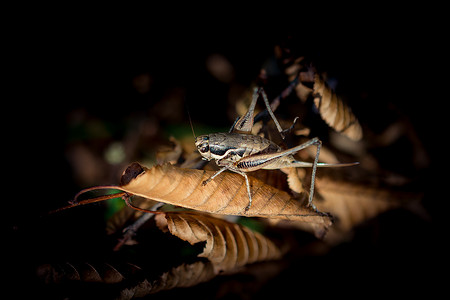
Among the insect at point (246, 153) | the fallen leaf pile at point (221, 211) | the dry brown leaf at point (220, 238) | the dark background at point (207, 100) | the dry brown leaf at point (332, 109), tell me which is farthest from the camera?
the dark background at point (207, 100)

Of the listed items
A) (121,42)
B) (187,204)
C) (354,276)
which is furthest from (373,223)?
(121,42)

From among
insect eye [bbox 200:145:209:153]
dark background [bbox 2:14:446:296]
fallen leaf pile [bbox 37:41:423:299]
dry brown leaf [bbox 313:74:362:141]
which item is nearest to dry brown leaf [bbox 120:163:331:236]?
fallen leaf pile [bbox 37:41:423:299]

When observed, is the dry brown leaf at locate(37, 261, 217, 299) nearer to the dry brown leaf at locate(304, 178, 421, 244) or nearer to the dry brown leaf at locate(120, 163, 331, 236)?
the dry brown leaf at locate(120, 163, 331, 236)

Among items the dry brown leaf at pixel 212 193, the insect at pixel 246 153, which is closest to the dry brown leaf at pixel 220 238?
the dry brown leaf at pixel 212 193

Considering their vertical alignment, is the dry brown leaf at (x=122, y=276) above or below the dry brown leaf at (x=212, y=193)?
below

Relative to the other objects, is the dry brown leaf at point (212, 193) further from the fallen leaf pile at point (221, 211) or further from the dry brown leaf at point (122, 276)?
the dry brown leaf at point (122, 276)

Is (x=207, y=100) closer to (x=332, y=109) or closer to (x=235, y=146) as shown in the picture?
(x=235, y=146)

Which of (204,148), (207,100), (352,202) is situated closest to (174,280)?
(204,148)
